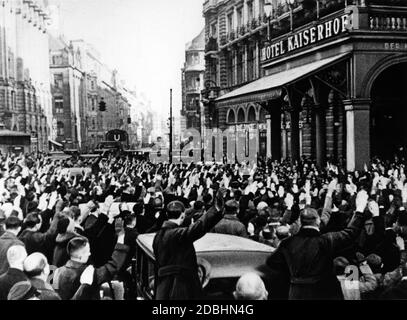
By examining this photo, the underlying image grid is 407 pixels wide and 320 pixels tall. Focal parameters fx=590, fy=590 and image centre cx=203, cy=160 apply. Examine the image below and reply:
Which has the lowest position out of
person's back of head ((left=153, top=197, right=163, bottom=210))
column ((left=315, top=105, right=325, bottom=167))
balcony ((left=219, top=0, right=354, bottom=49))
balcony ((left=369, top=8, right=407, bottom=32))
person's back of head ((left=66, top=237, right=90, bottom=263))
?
person's back of head ((left=66, top=237, right=90, bottom=263))

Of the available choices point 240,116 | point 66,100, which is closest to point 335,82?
point 240,116

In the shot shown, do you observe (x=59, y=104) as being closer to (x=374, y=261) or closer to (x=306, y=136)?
(x=306, y=136)

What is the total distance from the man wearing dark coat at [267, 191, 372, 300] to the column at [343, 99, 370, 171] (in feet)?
42.4

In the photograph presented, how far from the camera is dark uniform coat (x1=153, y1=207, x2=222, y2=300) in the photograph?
579 centimetres

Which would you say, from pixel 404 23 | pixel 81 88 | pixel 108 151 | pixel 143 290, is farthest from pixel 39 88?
pixel 143 290

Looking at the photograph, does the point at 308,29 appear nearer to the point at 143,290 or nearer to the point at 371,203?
the point at 371,203

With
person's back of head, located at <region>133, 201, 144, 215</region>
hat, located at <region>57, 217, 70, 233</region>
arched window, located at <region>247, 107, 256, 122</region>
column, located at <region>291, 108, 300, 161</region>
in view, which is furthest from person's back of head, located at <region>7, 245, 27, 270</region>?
arched window, located at <region>247, 107, 256, 122</region>

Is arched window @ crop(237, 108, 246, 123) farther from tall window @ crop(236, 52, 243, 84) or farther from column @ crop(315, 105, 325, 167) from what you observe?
column @ crop(315, 105, 325, 167)

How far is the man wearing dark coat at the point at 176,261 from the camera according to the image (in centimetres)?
579

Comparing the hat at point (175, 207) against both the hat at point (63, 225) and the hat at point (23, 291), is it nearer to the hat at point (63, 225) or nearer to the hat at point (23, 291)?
the hat at point (23, 291)
